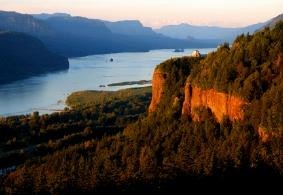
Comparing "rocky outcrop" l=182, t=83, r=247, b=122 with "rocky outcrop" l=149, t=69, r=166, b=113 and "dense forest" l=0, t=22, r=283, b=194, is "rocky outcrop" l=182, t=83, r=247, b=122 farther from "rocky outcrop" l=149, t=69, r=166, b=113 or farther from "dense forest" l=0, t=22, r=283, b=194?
"rocky outcrop" l=149, t=69, r=166, b=113

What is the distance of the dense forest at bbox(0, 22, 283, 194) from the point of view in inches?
1538

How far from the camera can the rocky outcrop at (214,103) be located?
48.2 metres

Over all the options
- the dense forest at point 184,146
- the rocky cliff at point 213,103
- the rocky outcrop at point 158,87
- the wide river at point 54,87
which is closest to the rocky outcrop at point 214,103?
the rocky cliff at point 213,103

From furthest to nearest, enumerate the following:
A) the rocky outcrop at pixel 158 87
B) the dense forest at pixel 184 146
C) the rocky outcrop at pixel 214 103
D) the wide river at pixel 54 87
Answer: the wide river at pixel 54 87, the rocky outcrop at pixel 158 87, the rocky outcrop at pixel 214 103, the dense forest at pixel 184 146

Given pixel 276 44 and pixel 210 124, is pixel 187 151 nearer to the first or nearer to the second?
pixel 210 124

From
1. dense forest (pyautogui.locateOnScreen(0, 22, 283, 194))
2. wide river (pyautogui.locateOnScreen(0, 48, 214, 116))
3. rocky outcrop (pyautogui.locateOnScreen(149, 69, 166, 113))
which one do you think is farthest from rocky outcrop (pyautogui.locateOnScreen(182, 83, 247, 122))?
wide river (pyautogui.locateOnScreen(0, 48, 214, 116))

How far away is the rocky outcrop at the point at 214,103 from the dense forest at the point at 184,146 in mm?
528

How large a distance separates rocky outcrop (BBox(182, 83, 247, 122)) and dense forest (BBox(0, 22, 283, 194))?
1.73 ft

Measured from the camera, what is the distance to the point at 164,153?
150 ft

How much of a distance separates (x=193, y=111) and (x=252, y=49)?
7.53 metres

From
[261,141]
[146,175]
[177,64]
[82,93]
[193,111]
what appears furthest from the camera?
[82,93]

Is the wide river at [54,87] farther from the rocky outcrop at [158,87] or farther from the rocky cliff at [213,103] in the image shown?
the rocky cliff at [213,103]

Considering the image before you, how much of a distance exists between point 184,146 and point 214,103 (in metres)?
6.76

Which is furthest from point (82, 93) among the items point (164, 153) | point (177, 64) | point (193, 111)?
point (164, 153)
